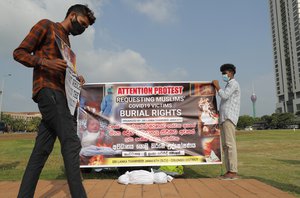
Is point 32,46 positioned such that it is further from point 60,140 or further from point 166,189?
point 166,189

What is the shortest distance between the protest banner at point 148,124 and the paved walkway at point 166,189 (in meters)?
0.90

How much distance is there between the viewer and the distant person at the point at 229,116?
5.14m

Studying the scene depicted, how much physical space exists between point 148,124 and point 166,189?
71.5 inches

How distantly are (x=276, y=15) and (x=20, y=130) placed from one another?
135335 millimetres

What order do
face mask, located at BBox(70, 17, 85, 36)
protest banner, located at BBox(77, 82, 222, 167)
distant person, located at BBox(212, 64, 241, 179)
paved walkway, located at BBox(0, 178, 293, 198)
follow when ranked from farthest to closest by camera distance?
protest banner, located at BBox(77, 82, 222, 167) → distant person, located at BBox(212, 64, 241, 179) → paved walkway, located at BBox(0, 178, 293, 198) → face mask, located at BBox(70, 17, 85, 36)

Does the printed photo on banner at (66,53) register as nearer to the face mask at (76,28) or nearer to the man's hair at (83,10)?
the face mask at (76,28)

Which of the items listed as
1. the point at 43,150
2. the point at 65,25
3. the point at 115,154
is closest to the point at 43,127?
the point at 43,150

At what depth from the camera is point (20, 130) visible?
12888cm

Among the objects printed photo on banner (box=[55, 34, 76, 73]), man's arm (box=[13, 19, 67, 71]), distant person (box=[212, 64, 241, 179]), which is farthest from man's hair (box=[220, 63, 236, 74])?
man's arm (box=[13, 19, 67, 71])

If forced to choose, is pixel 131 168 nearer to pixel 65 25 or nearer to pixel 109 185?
pixel 109 185

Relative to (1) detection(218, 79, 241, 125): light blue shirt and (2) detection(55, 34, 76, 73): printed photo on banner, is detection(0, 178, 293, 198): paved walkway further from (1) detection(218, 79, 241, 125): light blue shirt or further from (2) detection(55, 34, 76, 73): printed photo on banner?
(2) detection(55, 34, 76, 73): printed photo on banner

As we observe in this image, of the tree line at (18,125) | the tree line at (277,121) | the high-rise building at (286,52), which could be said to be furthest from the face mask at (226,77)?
the high-rise building at (286,52)

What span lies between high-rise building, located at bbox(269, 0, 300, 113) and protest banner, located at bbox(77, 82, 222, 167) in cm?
13039

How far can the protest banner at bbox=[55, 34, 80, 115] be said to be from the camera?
2691 mm
